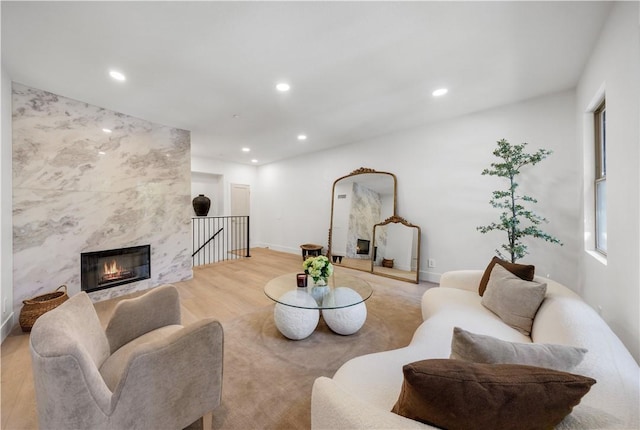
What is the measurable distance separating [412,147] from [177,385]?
170 inches

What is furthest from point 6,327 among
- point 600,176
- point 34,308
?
point 600,176

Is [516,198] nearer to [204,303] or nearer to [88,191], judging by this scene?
[204,303]

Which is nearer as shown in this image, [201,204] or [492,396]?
[492,396]

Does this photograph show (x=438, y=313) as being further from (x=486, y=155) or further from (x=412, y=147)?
(x=412, y=147)

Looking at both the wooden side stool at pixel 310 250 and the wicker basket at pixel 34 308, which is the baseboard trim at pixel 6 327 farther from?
the wooden side stool at pixel 310 250

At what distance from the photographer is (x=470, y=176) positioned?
3.54m

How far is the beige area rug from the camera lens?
1442 mm

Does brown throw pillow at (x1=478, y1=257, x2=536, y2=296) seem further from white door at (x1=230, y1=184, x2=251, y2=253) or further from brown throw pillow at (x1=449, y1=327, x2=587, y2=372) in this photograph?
white door at (x1=230, y1=184, x2=251, y2=253)

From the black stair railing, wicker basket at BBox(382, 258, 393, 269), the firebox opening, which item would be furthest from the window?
the black stair railing

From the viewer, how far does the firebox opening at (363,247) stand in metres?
4.68

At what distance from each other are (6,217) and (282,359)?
3.18m

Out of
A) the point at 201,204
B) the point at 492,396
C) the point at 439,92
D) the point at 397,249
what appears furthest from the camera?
the point at 201,204

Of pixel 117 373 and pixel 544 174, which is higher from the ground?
pixel 544 174

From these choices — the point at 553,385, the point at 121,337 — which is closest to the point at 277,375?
the point at 121,337
